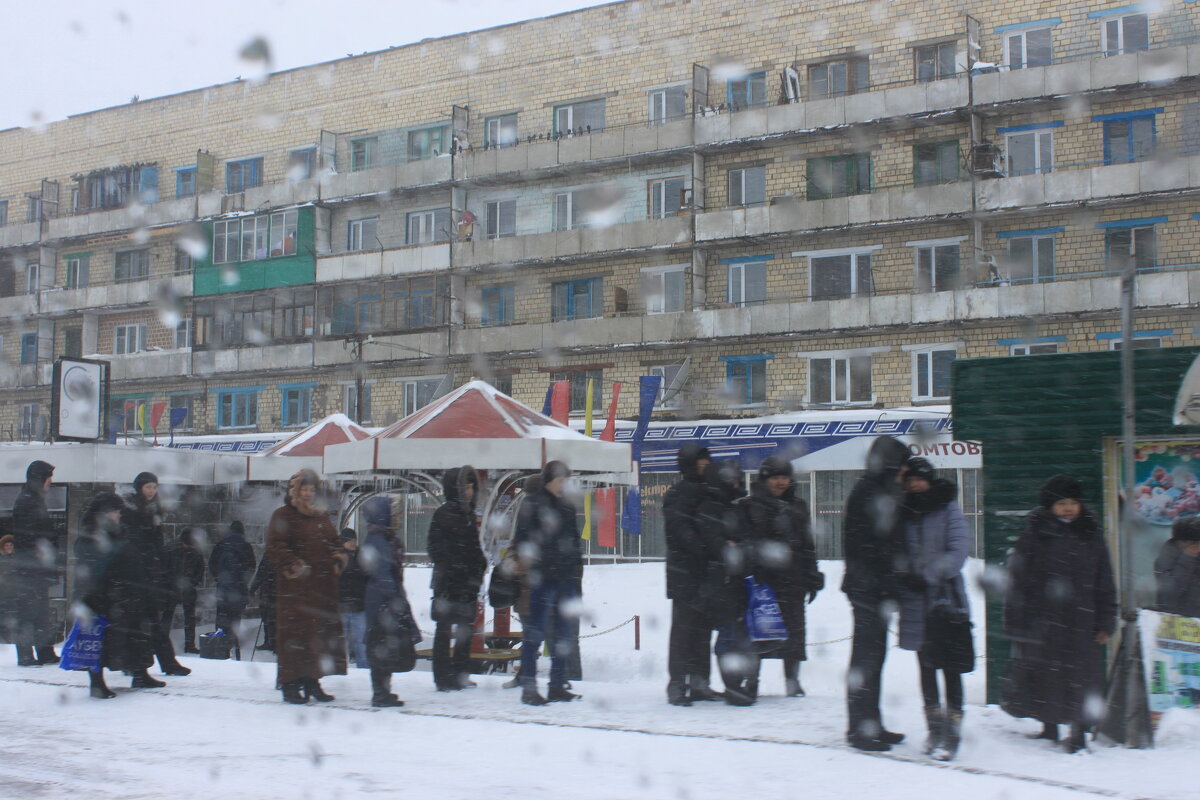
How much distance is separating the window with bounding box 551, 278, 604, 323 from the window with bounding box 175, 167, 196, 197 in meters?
15.6

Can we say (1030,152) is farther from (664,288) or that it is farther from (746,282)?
(664,288)

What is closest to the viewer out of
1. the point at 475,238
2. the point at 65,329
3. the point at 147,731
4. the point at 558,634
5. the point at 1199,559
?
the point at 147,731

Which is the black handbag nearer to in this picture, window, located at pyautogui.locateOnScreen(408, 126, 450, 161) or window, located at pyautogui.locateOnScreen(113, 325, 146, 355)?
window, located at pyautogui.locateOnScreen(408, 126, 450, 161)

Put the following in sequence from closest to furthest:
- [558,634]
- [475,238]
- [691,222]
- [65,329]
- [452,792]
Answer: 1. [452,792]
2. [558,634]
3. [691,222]
4. [475,238]
5. [65,329]

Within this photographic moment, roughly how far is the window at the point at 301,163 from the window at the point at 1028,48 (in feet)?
72.2

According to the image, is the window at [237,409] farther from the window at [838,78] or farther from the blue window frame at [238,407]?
the window at [838,78]

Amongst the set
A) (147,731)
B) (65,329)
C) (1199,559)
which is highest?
(65,329)

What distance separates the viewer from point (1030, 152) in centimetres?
3181

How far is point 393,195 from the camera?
132ft

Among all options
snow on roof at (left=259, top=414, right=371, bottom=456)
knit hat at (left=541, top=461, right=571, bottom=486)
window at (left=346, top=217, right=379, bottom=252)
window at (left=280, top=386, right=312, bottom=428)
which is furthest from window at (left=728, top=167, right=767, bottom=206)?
knit hat at (left=541, top=461, right=571, bottom=486)

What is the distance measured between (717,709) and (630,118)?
30.5 m

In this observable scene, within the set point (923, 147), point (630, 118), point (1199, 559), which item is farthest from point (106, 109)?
point (1199, 559)

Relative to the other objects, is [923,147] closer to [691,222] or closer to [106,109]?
[691,222]

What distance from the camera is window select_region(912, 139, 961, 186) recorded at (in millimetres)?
32562
